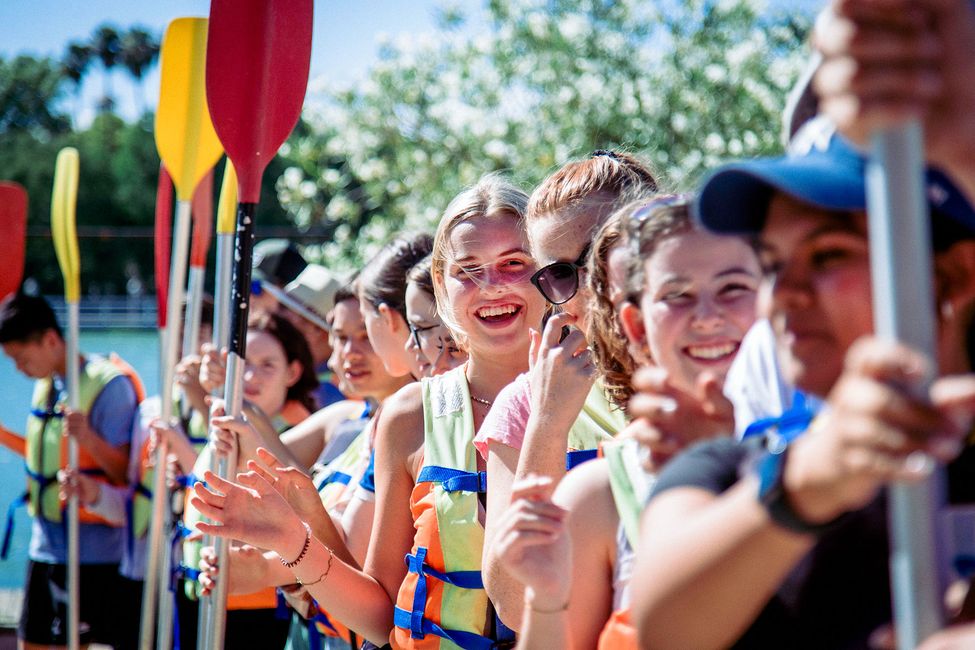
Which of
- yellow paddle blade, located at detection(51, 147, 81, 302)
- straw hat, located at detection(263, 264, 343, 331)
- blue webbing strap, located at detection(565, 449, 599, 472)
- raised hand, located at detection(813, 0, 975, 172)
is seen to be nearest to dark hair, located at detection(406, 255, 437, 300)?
blue webbing strap, located at detection(565, 449, 599, 472)

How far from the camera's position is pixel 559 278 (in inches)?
83.9

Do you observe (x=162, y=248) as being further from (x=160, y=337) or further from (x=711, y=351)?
(x=711, y=351)

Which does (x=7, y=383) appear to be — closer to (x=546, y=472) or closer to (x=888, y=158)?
(x=546, y=472)

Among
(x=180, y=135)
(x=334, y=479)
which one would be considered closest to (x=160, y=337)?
(x=180, y=135)

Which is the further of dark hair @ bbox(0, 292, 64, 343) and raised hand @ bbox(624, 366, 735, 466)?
dark hair @ bbox(0, 292, 64, 343)

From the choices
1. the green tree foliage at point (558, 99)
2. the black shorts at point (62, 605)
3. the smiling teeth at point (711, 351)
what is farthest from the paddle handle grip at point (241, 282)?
the green tree foliage at point (558, 99)

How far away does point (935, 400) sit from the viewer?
78 cm

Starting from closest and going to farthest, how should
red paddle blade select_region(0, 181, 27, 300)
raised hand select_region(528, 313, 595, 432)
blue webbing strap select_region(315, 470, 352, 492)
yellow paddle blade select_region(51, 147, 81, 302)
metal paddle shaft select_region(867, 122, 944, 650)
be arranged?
1. metal paddle shaft select_region(867, 122, 944, 650)
2. raised hand select_region(528, 313, 595, 432)
3. blue webbing strap select_region(315, 470, 352, 492)
4. yellow paddle blade select_region(51, 147, 81, 302)
5. red paddle blade select_region(0, 181, 27, 300)

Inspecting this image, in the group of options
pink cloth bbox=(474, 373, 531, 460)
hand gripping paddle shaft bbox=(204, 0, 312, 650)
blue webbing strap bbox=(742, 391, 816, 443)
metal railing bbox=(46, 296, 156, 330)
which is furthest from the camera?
metal railing bbox=(46, 296, 156, 330)

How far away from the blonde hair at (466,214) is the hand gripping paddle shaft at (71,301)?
2.84 m

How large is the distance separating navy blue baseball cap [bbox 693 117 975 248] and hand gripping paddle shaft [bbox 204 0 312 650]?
1618 millimetres

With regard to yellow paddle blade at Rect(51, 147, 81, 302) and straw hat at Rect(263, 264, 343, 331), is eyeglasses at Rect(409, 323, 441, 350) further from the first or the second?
yellow paddle blade at Rect(51, 147, 81, 302)

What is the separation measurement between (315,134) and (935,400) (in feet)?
36.1

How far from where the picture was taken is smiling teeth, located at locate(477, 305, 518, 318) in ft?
7.95
